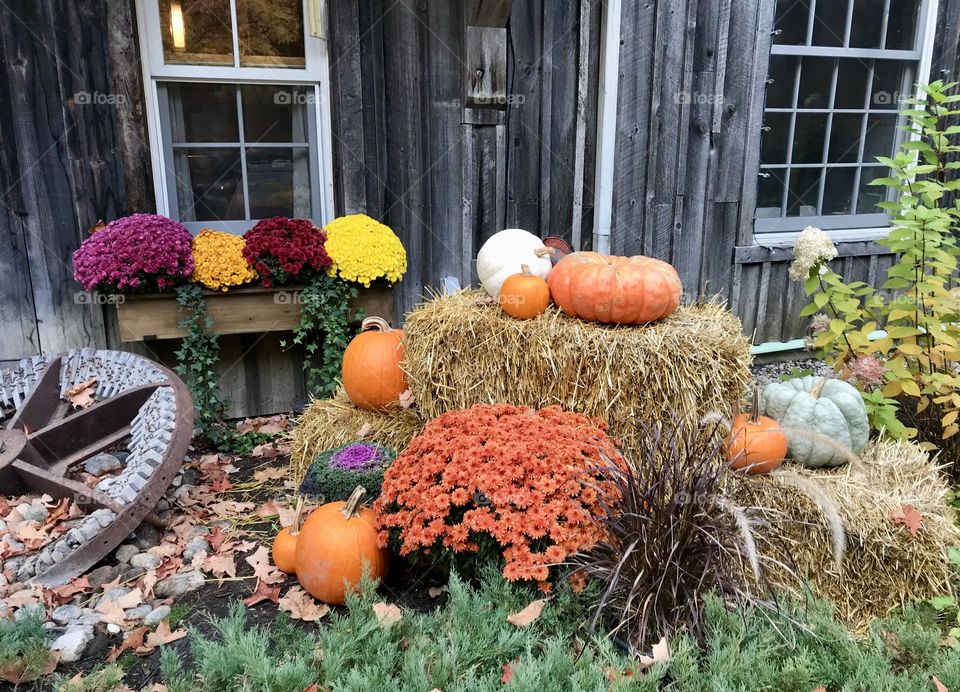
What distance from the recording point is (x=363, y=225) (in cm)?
370

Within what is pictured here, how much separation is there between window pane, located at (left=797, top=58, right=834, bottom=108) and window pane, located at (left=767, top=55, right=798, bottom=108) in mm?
83

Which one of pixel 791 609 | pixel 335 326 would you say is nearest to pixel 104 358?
pixel 335 326

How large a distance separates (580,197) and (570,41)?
0.92 m

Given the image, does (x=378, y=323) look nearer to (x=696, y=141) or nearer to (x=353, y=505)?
(x=353, y=505)

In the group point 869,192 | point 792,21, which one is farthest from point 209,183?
point 869,192

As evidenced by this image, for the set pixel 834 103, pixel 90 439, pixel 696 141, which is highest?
pixel 834 103

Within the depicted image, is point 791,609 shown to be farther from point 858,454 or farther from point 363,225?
point 363,225

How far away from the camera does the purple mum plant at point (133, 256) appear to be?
10.5 feet

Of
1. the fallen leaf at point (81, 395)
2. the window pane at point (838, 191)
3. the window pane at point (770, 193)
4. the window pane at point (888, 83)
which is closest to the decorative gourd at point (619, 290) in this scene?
the fallen leaf at point (81, 395)

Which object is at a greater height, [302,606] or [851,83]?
[851,83]

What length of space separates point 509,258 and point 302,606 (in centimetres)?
161

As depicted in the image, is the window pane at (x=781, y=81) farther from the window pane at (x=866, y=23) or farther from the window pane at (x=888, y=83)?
the window pane at (x=888, y=83)

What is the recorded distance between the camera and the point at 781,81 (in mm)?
4672

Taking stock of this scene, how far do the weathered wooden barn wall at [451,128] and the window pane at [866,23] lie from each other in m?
2.07
